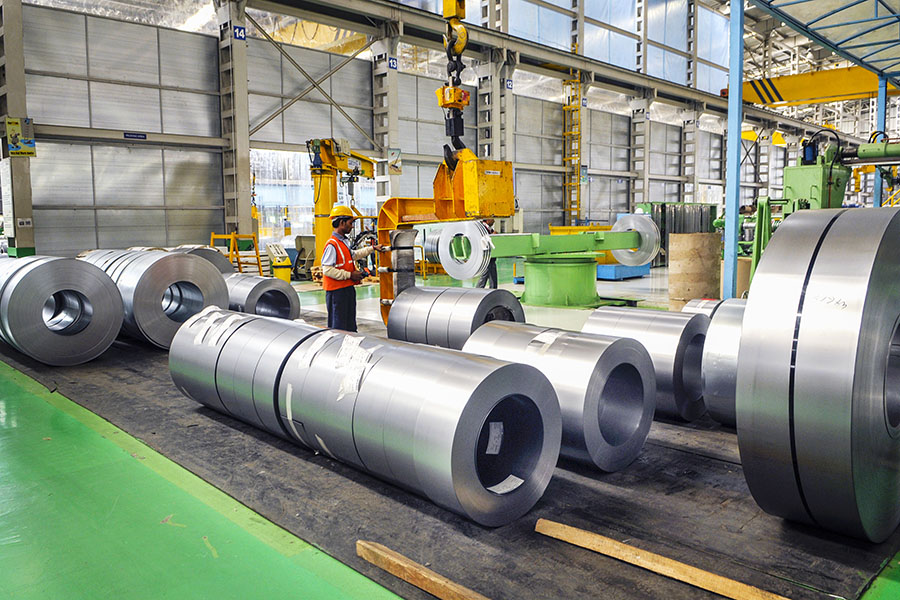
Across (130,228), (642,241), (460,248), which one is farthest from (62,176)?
(642,241)

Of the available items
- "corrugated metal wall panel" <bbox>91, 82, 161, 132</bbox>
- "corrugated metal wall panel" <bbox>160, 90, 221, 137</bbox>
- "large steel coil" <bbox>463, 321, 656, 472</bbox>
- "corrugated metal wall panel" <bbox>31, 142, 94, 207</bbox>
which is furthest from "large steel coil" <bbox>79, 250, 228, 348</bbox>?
"corrugated metal wall panel" <bbox>160, 90, 221, 137</bbox>

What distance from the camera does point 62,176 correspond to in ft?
40.6

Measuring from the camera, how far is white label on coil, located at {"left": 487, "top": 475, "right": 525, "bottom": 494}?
2931 millimetres

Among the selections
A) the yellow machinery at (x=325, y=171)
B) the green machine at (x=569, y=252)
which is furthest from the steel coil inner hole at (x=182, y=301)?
the yellow machinery at (x=325, y=171)

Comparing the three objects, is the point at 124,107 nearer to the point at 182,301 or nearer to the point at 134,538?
the point at 182,301

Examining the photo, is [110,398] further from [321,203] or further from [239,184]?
[239,184]

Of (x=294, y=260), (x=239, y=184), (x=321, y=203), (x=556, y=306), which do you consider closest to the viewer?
(x=556, y=306)

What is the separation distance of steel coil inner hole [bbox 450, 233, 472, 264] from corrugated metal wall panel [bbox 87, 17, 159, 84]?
966cm

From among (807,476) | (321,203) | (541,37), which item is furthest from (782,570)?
(541,37)

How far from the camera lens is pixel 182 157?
1378 cm

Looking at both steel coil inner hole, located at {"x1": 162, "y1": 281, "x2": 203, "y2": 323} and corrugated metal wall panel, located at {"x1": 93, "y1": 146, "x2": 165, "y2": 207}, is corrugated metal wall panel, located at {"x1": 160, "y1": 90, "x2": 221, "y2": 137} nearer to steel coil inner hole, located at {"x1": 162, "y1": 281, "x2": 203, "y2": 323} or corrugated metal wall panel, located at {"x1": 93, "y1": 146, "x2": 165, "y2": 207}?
corrugated metal wall panel, located at {"x1": 93, "y1": 146, "x2": 165, "y2": 207}

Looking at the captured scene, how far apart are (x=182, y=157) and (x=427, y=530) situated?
1293cm

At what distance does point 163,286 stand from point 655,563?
234 inches

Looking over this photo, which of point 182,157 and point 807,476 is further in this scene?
point 182,157
